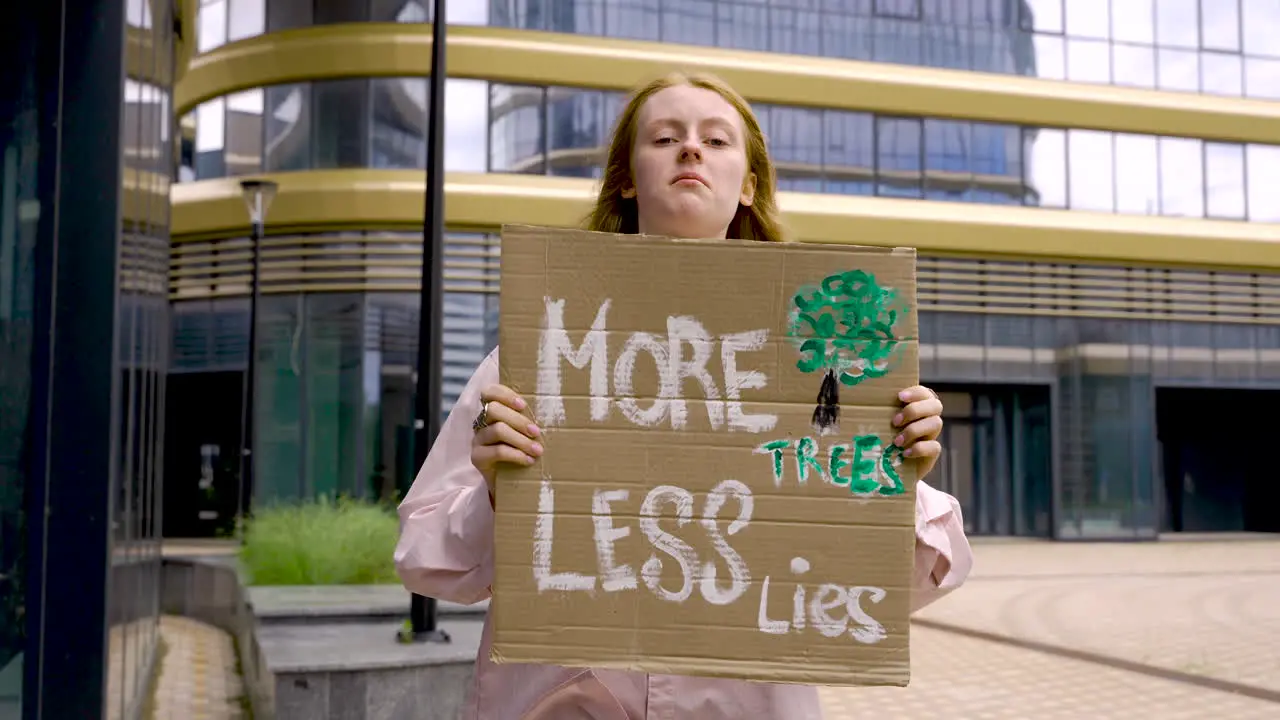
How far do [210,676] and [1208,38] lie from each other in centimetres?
2513

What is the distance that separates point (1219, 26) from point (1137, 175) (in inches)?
153

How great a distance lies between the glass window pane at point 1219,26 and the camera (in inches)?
1114

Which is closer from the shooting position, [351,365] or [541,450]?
[541,450]

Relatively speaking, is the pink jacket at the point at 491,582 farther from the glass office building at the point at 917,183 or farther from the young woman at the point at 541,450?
the glass office building at the point at 917,183

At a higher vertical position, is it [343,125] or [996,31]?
[996,31]

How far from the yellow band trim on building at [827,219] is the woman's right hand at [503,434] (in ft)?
61.3

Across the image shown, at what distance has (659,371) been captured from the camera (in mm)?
2203

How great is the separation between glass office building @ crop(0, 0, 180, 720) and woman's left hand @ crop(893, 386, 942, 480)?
2.72m

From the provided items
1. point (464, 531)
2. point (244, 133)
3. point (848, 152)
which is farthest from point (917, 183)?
point (464, 531)

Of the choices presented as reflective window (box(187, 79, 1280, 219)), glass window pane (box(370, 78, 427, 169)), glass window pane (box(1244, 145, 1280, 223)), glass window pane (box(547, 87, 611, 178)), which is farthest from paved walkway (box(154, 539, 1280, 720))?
glass window pane (box(1244, 145, 1280, 223))

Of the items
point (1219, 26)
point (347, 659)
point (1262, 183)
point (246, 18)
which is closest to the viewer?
→ point (347, 659)

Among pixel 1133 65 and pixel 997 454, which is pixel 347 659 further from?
pixel 1133 65

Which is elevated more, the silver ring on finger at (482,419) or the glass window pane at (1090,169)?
the glass window pane at (1090,169)

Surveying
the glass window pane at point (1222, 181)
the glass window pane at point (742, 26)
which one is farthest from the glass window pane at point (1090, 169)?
the glass window pane at point (742, 26)
